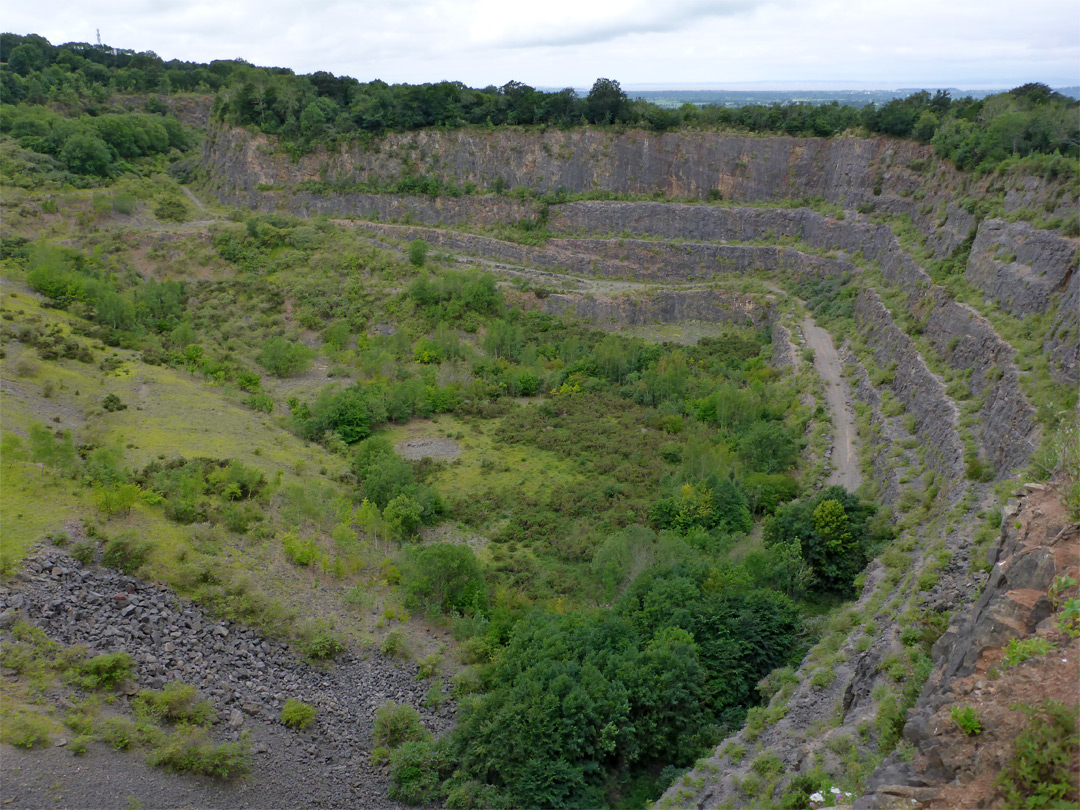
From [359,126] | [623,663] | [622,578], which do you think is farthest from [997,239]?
[359,126]

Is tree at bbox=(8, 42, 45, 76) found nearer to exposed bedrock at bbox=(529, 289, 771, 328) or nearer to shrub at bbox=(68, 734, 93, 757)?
exposed bedrock at bbox=(529, 289, 771, 328)

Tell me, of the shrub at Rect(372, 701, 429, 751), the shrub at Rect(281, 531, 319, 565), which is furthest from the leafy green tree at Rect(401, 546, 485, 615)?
the shrub at Rect(372, 701, 429, 751)

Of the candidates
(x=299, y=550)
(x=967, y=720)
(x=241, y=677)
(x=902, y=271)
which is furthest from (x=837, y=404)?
(x=241, y=677)

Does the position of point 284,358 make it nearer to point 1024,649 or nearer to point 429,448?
point 429,448

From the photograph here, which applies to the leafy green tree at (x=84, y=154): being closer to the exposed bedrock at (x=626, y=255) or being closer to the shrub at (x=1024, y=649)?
the exposed bedrock at (x=626, y=255)

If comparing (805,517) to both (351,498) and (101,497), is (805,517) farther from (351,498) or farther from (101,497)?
(101,497)

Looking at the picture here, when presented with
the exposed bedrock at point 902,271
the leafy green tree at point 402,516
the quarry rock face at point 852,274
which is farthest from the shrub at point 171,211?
the leafy green tree at point 402,516

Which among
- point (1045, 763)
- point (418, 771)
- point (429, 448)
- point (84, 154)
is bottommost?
point (418, 771)
